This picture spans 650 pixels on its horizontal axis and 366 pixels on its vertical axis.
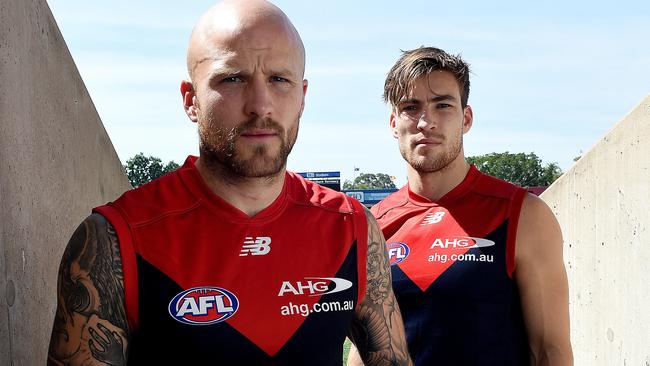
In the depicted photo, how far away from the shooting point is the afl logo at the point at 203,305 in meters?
1.94

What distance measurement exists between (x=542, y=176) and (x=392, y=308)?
313ft

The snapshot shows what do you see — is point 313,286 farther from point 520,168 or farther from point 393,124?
point 520,168

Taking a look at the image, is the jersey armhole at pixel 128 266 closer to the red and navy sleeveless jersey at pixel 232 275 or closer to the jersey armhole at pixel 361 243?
the red and navy sleeveless jersey at pixel 232 275

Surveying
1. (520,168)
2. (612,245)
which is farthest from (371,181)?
(612,245)

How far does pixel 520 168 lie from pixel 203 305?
9549 centimetres

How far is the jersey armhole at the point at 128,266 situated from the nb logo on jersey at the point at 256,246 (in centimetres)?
30

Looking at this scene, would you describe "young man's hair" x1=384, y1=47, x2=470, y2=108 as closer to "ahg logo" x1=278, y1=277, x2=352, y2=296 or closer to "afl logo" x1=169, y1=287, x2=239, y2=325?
"ahg logo" x1=278, y1=277, x2=352, y2=296

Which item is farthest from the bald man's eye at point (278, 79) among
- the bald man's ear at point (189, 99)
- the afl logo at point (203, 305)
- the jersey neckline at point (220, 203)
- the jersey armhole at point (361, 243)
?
the afl logo at point (203, 305)

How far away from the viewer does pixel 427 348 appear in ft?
9.78

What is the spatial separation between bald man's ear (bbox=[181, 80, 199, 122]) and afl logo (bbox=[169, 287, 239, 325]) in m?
0.51

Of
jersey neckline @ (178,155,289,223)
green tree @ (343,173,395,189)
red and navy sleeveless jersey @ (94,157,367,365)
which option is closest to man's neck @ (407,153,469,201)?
red and navy sleeveless jersey @ (94,157,367,365)

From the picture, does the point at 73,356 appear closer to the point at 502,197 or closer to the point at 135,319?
the point at 135,319

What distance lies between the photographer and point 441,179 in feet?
11.0

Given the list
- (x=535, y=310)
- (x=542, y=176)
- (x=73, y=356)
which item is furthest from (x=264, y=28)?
(x=542, y=176)
